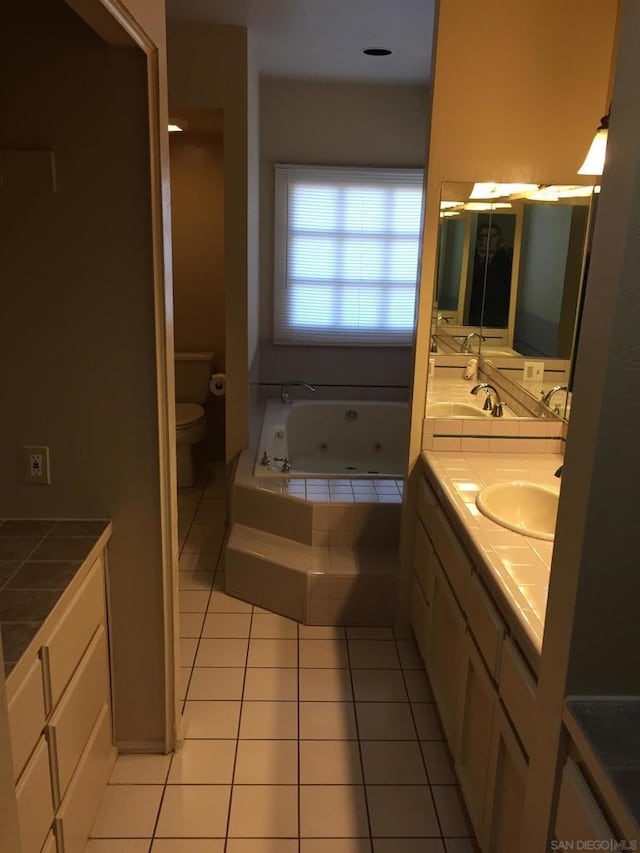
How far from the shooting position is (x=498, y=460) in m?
2.84

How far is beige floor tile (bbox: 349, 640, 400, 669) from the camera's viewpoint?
293 cm

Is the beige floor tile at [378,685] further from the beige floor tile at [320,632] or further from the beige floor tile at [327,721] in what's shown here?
the beige floor tile at [320,632]

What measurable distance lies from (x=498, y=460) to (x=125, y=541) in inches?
58.6

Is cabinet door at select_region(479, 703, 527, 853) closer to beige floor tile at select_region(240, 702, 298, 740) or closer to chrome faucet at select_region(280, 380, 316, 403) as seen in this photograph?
beige floor tile at select_region(240, 702, 298, 740)

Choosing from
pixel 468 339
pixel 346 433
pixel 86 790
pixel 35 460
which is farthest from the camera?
pixel 346 433

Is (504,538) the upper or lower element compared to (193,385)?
upper

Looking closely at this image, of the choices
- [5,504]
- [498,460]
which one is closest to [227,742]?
[5,504]

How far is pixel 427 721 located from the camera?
258cm

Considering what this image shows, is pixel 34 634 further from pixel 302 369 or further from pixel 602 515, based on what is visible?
pixel 302 369

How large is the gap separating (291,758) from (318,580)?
886mm

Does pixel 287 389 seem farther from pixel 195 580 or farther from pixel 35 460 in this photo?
pixel 35 460

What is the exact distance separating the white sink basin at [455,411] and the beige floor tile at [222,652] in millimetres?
1272

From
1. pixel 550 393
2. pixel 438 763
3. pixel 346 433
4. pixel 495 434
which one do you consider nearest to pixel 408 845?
pixel 438 763

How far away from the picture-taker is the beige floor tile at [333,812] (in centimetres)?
209
